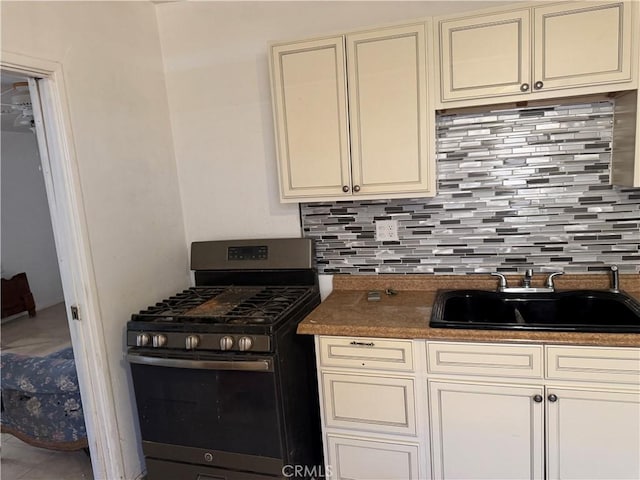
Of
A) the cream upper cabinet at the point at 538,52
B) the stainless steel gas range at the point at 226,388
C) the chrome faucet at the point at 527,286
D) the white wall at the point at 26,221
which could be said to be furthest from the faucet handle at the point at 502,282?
the white wall at the point at 26,221

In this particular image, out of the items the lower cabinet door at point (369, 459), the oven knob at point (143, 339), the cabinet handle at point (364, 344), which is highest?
the oven knob at point (143, 339)

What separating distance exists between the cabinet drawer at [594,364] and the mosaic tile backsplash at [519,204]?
590mm

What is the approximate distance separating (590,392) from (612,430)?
0.15 m

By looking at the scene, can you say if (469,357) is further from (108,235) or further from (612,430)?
(108,235)

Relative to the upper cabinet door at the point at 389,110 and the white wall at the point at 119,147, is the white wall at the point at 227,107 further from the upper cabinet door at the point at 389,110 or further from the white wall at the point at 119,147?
the upper cabinet door at the point at 389,110

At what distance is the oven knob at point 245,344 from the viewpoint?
5.88ft

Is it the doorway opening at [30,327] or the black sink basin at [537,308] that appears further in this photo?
the doorway opening at [30,327]

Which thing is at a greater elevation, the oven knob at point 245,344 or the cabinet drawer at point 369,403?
the oven knob at point 245,344

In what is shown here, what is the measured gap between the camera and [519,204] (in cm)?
206

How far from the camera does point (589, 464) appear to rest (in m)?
1.60

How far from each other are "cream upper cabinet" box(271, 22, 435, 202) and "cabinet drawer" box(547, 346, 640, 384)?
80 cm

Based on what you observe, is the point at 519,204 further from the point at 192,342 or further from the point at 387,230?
the point at 192,342

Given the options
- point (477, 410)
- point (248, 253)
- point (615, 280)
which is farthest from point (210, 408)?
point (615, 280)

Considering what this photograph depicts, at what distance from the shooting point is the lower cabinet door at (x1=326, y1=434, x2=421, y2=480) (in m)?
1.81
